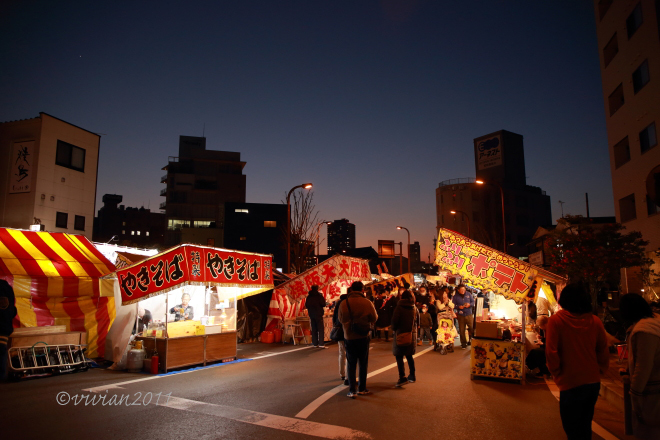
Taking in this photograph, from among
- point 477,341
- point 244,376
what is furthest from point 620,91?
point 244,376

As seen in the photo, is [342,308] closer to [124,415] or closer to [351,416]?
[351,416]

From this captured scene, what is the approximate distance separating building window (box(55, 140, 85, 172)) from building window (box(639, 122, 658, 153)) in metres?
31.3

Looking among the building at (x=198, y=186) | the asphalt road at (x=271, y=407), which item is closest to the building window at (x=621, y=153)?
the asphalt road at (x=271, y=407)

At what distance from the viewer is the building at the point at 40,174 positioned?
23.2m

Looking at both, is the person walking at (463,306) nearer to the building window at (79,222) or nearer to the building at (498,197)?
the building window at (79,222)

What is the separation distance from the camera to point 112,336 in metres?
11.2

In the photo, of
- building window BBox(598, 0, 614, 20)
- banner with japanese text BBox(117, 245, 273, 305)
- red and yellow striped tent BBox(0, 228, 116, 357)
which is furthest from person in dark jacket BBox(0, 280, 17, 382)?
building window BBox(598, 0, 614, 20)

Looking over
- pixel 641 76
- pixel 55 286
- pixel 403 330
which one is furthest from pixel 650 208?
pixel 55 286

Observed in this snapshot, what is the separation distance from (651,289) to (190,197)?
5877 cm

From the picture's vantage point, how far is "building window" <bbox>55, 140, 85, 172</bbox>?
24500mm

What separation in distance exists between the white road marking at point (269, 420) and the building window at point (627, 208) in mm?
22309

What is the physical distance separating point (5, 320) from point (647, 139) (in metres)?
25.5

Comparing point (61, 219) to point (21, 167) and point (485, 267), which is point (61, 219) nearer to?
point (21, 167)

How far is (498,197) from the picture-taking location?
59.8 meters
